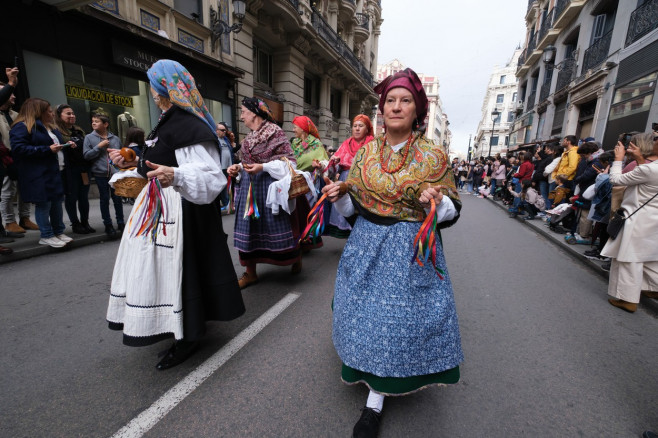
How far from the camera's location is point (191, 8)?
1015cm

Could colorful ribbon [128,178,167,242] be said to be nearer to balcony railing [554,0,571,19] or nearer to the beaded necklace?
the beaded necklace

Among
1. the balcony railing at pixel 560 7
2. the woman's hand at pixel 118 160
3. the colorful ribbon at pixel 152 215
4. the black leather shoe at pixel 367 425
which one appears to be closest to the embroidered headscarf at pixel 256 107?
the woman's hand at pixel 118 160

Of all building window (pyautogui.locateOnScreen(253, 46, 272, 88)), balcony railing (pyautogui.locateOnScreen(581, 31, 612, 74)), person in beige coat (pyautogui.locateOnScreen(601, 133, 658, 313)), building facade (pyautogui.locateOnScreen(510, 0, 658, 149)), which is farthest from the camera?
building window (pyautogui.locateOnScreen(253, 46, 272, 88))

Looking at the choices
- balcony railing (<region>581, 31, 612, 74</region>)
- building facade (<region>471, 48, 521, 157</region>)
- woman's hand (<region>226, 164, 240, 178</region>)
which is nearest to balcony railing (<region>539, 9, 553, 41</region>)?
balcony railing (<region>581, 31, 612, 74</region>)

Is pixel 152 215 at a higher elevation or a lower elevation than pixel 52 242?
higher

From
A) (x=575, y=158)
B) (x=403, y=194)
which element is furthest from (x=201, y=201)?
(x=575, y=158)

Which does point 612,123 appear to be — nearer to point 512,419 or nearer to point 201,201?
point 512,419

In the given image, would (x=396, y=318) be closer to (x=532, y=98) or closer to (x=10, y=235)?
(x=10, y=235)

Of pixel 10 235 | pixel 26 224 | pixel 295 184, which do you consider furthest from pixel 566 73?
pixel 10 235

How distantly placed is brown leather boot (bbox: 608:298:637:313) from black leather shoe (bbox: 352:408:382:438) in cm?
341

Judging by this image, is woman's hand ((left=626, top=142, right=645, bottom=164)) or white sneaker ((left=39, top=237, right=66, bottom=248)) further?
white sneaker ((left=39, top=237, right=66, bottom=248))

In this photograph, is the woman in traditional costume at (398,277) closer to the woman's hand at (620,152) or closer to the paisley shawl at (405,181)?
the paisley shawl at (405,181)

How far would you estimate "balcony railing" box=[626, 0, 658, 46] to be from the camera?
9.18 metres

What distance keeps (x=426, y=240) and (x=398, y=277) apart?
0.81ft
